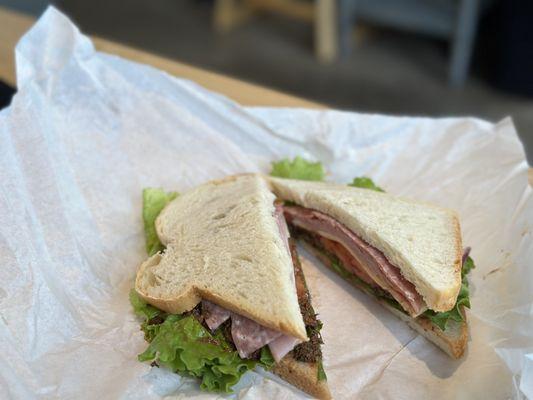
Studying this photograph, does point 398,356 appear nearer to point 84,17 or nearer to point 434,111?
point 434,111

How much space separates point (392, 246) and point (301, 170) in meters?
0.56

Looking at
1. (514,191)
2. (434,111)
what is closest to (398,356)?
(514,191)

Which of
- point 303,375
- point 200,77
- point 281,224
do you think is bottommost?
point 303,375

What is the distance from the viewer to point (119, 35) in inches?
216

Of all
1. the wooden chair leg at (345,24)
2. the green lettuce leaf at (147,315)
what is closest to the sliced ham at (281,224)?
the green lettuce leaf at (147,315)

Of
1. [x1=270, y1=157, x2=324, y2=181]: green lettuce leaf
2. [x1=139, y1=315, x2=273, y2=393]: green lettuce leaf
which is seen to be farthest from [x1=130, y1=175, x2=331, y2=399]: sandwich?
[x1=270, y1=157, x2=324, y2=181]: green lettuce leaf

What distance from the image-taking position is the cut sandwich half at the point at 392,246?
5.37ft

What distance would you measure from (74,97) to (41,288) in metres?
0.83

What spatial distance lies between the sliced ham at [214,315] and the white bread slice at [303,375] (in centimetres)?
19

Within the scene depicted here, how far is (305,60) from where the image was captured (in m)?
5.02

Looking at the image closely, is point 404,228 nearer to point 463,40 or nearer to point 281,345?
point 281,345

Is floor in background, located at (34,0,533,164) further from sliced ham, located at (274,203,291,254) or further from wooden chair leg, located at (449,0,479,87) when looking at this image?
sliced ham, located at (274,203,291,254)

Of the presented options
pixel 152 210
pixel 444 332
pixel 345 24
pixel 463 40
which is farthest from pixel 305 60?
pixel 444 332

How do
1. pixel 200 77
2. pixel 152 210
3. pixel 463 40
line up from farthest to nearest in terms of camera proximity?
pixel 463 40 < pixel 200 77 < pixel 152 210
